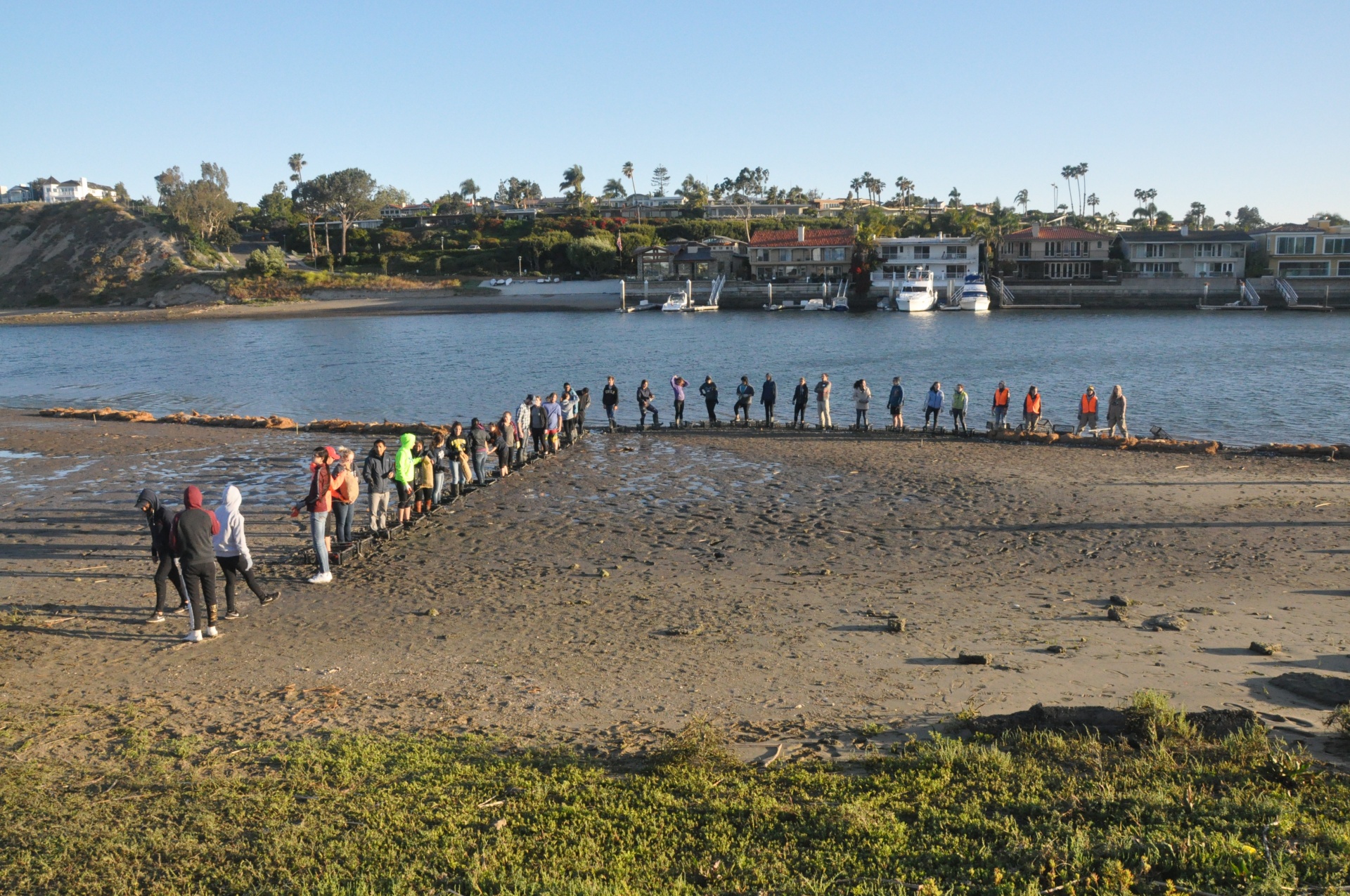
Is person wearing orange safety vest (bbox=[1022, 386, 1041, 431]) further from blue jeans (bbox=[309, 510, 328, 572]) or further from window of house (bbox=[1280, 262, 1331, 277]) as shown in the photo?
window of house (bbox=[1280, 262, 1331, 277])

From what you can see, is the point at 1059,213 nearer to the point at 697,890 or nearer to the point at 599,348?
the point at 599,348

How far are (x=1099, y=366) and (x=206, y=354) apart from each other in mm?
50852

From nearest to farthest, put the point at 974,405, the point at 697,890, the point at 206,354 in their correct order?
the point at 697,890 < the point at 974,405 < the point at 206,354

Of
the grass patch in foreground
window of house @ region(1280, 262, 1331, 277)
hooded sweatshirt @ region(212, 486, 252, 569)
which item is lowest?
the grass patch in foreground

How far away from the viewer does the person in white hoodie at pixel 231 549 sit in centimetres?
1038

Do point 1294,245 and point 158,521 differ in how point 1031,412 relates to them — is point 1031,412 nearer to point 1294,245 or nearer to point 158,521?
point 158,521

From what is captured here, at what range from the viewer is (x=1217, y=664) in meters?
8.73

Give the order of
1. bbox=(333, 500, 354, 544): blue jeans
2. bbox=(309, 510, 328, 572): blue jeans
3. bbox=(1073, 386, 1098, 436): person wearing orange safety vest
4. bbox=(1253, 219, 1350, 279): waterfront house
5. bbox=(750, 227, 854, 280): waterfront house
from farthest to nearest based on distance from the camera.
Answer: bbox=(750, 227, 854, 280): waterfront house, bbox=(1253, 219, 1350, 279): waterfront house, bbox=(1073, 386, 1098, 436): person wearing orange safety vest, bbox=(333, 500, 354, 544): blue jeans, bbox=(309, 510, 328, 572): blue jeans

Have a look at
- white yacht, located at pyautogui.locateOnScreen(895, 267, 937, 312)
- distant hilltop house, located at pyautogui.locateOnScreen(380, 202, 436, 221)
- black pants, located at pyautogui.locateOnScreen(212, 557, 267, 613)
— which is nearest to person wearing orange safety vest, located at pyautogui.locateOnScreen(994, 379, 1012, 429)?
black pants, located at pyautogui.locateOnScreen(212, 557, 267, 613)

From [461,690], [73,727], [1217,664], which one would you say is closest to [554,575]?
[461,690]

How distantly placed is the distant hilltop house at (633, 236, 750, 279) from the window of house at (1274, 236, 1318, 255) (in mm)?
50324

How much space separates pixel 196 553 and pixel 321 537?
223 centimetres

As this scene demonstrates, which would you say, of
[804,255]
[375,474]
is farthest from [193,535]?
[804,255]

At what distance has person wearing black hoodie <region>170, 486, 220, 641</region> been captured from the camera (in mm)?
9555
